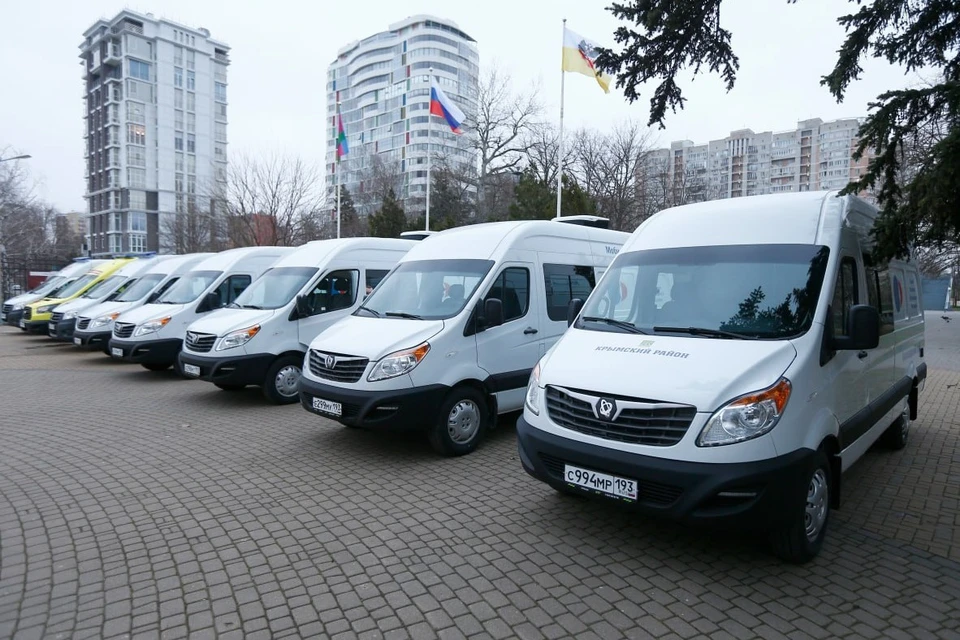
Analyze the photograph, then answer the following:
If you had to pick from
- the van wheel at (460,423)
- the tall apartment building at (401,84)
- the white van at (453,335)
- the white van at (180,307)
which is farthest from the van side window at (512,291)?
the tall apartment building at (401,84)

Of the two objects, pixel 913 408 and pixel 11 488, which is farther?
pixel 913 408

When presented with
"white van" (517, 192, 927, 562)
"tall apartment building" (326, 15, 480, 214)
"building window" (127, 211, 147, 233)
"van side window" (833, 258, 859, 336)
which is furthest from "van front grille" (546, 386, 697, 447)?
"building window" (127, 211, 147, 233)

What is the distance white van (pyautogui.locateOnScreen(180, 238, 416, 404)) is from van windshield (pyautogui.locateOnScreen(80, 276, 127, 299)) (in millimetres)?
8992

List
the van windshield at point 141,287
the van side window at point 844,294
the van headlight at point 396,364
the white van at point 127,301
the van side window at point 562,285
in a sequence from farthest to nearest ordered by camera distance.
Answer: the van windshield at point 141,287 → the white van at point 127,301 → the van side window at point 562,285 → the van headlight at point 396,364 → the van side window at point 844,294

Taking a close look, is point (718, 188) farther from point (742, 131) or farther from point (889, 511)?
point (889, 511)

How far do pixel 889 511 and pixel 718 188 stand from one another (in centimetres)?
4523

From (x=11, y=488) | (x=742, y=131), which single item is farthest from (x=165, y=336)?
(x=742, y=131)

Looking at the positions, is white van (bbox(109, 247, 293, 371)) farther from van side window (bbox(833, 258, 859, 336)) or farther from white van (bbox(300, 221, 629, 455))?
van side window (bbox(833, 258, 859, 336))

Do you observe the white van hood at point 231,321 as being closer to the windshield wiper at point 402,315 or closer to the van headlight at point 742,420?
the windshield wiper at point 402,315

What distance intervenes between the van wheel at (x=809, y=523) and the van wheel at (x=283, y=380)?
22.0ft

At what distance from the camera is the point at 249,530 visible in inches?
179

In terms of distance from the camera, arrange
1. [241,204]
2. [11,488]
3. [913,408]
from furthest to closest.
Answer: [241,204], [913,408], [11,488]

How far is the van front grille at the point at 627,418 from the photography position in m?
3.69

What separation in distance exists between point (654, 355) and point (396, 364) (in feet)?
9.18
